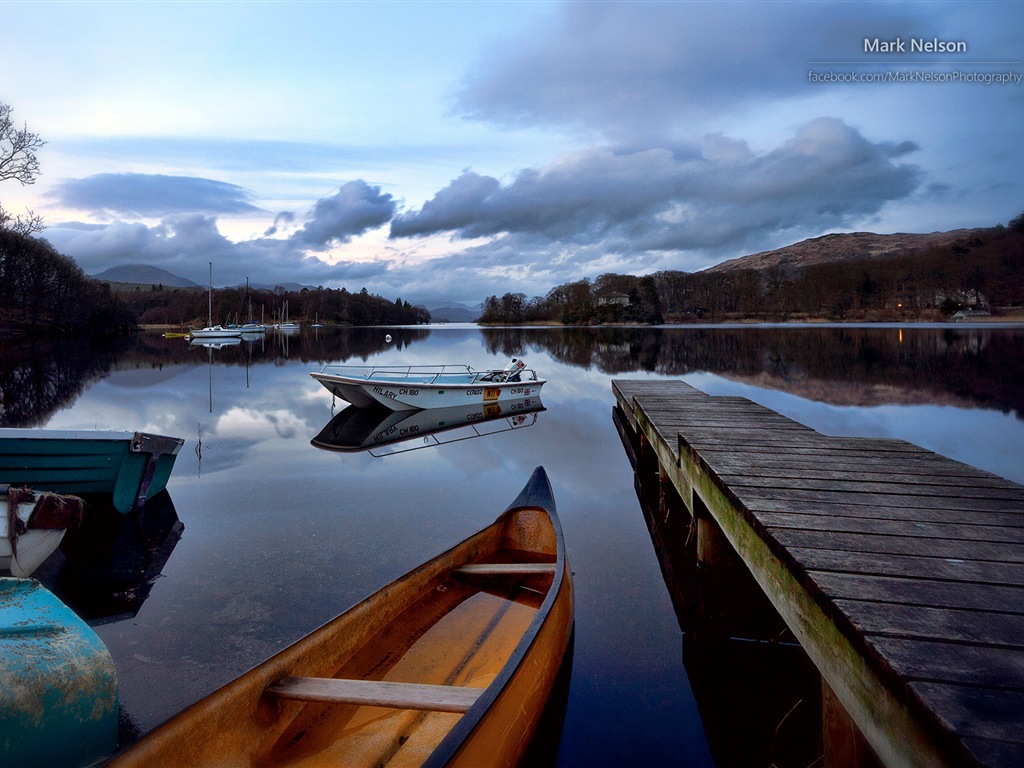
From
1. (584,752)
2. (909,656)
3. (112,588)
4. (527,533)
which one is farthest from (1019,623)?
(112,588)

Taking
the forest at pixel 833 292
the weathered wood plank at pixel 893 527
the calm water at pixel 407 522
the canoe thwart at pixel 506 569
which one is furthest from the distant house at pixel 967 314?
the canoe thwart at pixel 506 569

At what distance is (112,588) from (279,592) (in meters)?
1.89

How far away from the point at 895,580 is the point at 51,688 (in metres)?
4.07

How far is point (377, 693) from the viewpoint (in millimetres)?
3338

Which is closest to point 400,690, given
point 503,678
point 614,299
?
point 503,678

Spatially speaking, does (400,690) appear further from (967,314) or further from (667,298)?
(667,298)

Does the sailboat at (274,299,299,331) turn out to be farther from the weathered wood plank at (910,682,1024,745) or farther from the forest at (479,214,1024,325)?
the weathered wood plank at (910,682,1024,745)

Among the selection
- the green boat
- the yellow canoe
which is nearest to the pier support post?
the yellow canoe

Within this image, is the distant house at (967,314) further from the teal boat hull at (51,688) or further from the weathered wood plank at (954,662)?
Result: the teal boat hull at (51,688)

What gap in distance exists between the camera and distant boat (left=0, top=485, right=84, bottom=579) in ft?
18.6

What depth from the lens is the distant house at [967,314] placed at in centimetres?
10281

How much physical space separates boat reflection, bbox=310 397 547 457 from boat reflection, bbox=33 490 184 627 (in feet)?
18.1

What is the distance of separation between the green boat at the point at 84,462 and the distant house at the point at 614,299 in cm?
12261

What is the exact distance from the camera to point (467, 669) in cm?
431
